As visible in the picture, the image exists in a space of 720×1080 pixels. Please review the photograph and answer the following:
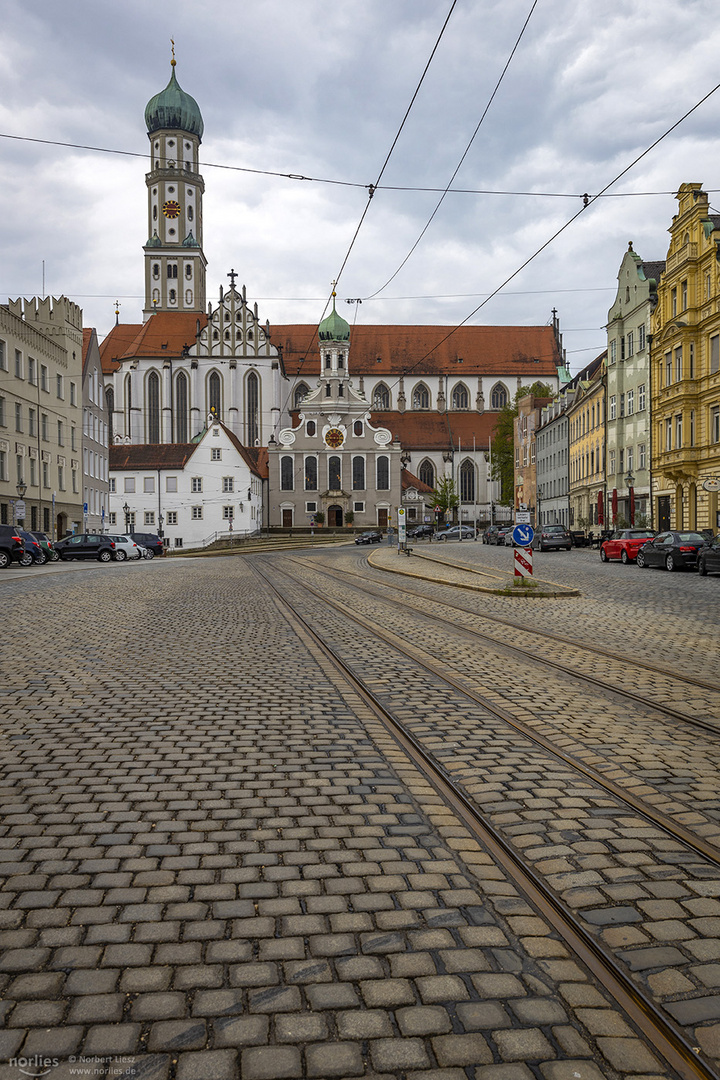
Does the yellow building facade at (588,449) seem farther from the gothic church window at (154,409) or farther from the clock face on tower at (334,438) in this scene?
the gothic church window at (154,409)

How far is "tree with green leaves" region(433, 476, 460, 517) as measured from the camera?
9516 centimetres

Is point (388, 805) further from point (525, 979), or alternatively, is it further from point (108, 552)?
point (108, 552)

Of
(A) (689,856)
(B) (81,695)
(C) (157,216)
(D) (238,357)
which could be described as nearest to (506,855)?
(A) (689,856)

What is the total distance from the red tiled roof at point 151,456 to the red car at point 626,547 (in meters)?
51.6

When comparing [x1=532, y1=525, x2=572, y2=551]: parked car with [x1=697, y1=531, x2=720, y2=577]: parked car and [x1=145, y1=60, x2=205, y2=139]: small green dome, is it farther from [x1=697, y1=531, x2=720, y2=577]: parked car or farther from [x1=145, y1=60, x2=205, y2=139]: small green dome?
[x1=145, y1=60, x2=205, y2=139]: small green dome

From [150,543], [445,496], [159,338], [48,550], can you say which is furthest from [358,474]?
[48,550]

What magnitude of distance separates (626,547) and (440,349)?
82533 millimetres

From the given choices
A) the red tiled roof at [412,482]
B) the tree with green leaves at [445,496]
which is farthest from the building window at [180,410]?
the tree with green leaves at [445,496]

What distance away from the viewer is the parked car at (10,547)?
32.4 metres

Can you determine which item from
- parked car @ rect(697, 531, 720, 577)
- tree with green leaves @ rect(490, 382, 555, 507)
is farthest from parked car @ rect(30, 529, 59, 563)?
tree with green leaves @ rect(490, 382, 555, 507)

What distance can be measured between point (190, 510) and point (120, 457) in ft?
28.2

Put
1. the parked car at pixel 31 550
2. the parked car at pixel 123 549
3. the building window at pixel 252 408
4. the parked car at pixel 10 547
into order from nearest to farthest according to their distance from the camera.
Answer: the parked car at pixel 10 547, the parked car at pixel 31 550, the parked car at pixel 123 549, the building window at pixel 252 408

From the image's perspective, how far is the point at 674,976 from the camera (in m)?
2.83

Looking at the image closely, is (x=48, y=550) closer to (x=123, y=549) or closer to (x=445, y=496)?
(x=123, y=549)
